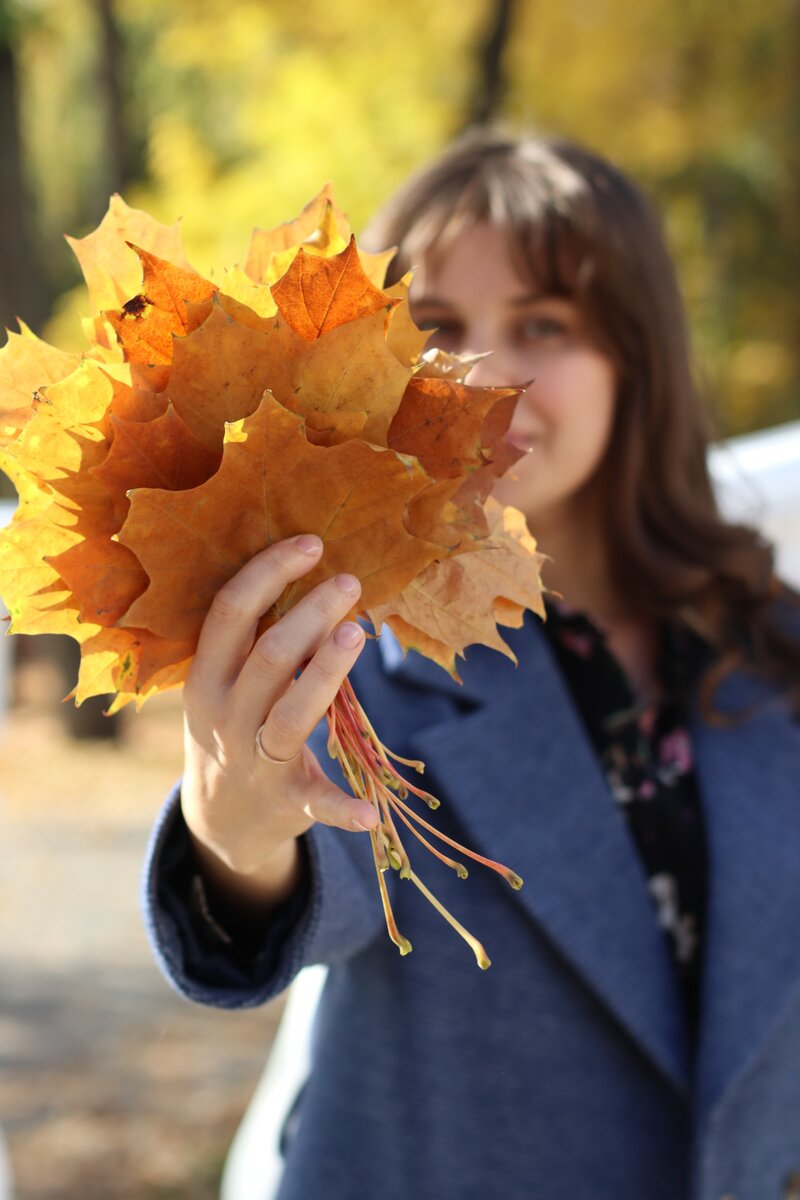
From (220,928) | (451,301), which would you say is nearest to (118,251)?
(220,928)

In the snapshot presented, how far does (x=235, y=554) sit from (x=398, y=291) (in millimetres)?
184

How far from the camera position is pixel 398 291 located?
66 centimetres

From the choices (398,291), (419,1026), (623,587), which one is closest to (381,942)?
(419,1026)

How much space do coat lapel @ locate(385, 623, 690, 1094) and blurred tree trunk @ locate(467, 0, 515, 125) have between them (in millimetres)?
5292

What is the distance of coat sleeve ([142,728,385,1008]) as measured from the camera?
3.00 ft

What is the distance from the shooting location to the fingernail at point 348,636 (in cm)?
62

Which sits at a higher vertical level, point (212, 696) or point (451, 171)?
point (451, 171)

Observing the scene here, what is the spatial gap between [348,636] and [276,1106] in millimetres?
1044

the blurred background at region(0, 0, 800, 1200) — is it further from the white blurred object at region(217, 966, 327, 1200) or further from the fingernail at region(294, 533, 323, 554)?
the fingernail at region(294, 533, 323, 554)

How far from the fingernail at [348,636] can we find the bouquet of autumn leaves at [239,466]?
0.11ft

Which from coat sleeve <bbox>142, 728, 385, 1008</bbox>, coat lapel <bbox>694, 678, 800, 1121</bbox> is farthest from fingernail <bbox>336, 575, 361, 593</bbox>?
coat lapel <bbox>694, 678, 800, 1121</bbox>

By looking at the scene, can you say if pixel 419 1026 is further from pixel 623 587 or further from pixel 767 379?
pixel 767 379

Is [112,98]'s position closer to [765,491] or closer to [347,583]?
[765,491]

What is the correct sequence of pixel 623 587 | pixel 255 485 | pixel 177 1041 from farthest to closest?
pixel 177 1041
pixel 623 587
pixel 255 485
